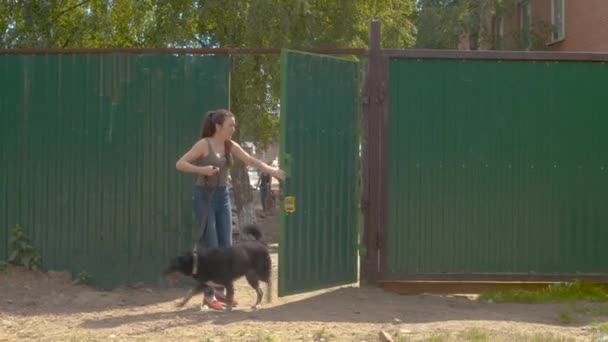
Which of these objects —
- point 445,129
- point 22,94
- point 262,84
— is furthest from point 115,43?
point 445,129

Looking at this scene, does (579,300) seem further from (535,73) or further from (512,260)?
(535,73)

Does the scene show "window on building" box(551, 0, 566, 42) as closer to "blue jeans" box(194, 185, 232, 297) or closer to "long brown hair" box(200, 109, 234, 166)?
"long brown hair" box(200, 109, 234, 166)

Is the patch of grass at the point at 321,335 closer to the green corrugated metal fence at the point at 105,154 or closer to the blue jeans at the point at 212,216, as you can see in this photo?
the blue jeans at the point at 212,216

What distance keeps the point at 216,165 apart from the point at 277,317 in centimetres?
145

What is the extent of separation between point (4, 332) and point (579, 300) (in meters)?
4.95

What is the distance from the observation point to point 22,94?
823cm

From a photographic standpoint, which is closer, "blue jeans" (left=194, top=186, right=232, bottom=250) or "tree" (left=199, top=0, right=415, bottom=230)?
"blue jeans" (left=194, top=186, right=232, bottom=250)

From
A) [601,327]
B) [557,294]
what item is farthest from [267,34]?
[601,327]

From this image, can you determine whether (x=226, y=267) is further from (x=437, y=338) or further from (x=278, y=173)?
(x=437, y=338)

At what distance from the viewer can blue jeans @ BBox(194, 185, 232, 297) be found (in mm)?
7434

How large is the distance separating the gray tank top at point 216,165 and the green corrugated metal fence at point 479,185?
161 centimetres

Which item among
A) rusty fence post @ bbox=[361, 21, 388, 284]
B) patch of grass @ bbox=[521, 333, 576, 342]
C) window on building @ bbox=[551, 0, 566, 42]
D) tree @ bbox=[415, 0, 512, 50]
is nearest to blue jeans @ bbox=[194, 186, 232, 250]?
rusty fence post @ bbox=[361, 21, 388, 284]

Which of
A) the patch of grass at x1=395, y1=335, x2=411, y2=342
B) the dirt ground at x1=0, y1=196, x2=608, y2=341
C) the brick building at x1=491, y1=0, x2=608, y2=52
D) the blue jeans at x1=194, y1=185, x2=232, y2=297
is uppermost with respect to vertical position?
the brick building at x1=491, y1=0, x2=608, y2=52

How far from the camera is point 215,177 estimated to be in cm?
744
